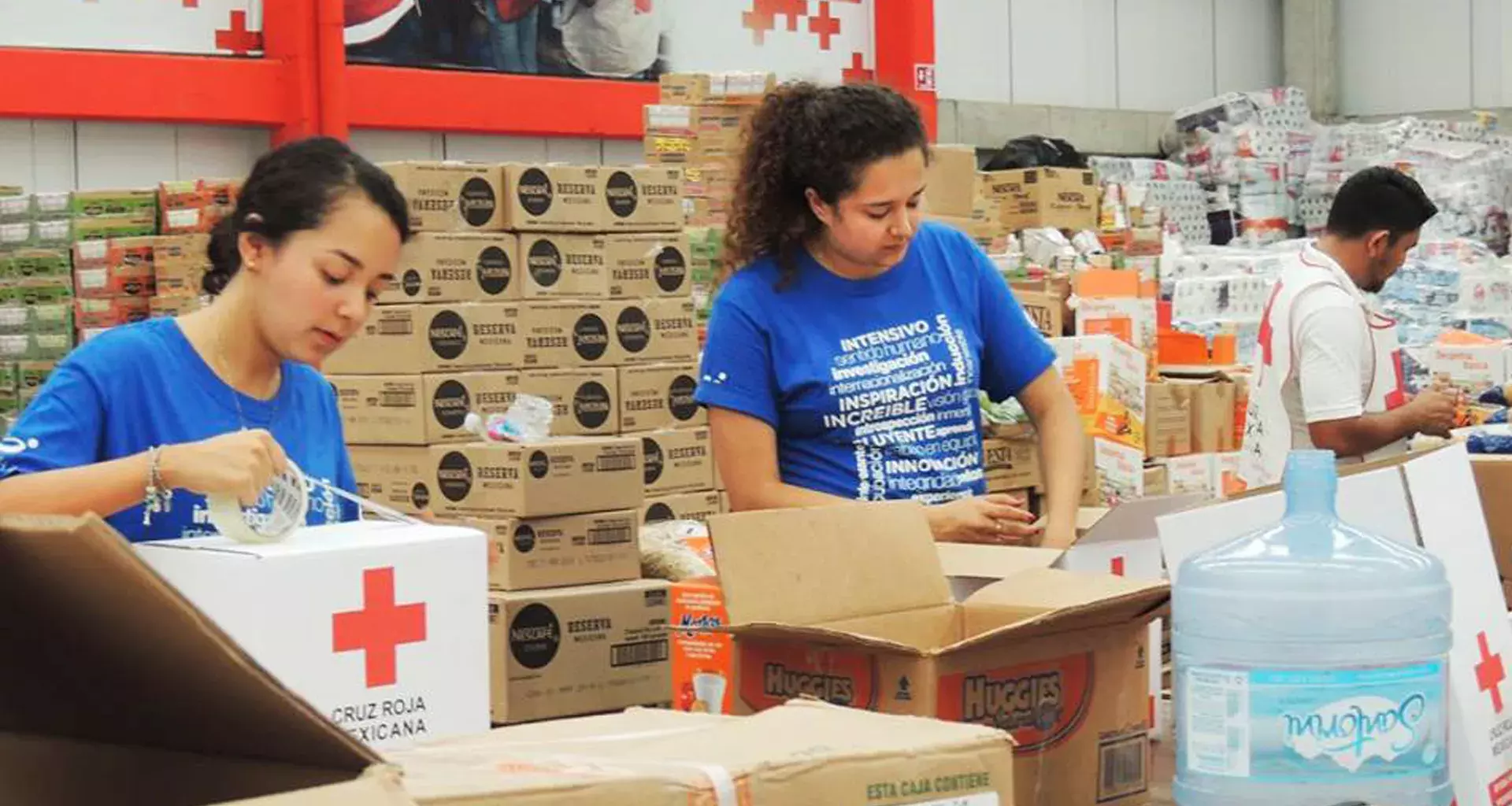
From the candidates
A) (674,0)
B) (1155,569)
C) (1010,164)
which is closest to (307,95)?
(674,0)

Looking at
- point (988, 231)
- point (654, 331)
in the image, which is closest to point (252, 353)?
point (654, 331)

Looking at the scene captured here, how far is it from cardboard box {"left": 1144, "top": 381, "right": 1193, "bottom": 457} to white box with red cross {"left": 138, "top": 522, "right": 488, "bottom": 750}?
492 centimetres

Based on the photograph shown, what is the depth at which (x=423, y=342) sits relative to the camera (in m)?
5.45

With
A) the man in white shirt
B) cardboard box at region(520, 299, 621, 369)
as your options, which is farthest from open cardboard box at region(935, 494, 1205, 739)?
cardboard box at region(520, 299, 621, 369)

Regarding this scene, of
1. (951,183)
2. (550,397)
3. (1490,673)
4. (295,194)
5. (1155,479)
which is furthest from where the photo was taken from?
(951,183)

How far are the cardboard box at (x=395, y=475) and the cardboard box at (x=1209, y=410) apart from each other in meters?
2.63

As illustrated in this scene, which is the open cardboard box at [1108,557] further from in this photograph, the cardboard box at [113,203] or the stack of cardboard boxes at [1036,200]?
the stack of cardboard boxes at [1036,200]

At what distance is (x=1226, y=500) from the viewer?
1840 mm

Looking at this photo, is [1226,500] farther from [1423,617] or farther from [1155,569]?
[1155,569]

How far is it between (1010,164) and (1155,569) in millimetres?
7940

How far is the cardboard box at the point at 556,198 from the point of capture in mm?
5727

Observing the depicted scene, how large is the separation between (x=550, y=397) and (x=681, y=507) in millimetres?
604

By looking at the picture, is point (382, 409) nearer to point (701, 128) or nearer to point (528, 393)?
point (528, 393)

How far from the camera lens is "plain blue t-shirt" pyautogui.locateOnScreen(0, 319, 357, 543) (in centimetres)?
185
